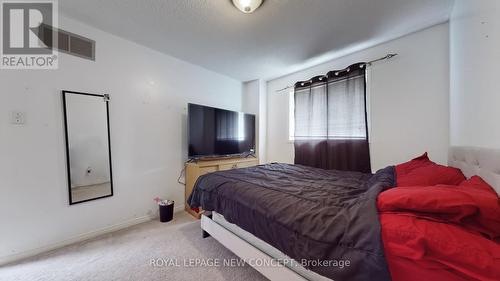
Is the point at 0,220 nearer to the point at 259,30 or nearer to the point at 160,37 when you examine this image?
the point at 160,37

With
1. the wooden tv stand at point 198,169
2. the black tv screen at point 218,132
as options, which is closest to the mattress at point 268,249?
the wooden tv stand at point 198,169

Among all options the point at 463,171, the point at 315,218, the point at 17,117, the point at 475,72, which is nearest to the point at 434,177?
the point at 463,171

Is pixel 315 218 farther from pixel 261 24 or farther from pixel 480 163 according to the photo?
pixel 261 24

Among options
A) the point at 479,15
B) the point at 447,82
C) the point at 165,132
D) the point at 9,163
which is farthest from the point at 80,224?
the point at 447,82

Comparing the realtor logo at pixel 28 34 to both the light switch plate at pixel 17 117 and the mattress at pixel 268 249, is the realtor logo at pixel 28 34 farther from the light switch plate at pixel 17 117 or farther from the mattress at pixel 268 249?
the mattress at pixel 268 249

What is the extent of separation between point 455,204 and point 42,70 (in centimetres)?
331

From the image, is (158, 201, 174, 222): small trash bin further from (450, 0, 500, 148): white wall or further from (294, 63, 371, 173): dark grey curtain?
(450, 0, 500, 148): white wall

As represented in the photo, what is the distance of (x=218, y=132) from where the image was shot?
312 cm

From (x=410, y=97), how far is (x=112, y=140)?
12.4 feet

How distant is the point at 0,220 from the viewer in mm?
1588

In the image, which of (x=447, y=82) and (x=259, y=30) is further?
(x=259, y=30)

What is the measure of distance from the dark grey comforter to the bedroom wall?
127cm

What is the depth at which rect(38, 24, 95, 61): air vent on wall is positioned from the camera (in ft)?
5.90

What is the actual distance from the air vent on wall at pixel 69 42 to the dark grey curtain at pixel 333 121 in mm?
3003
